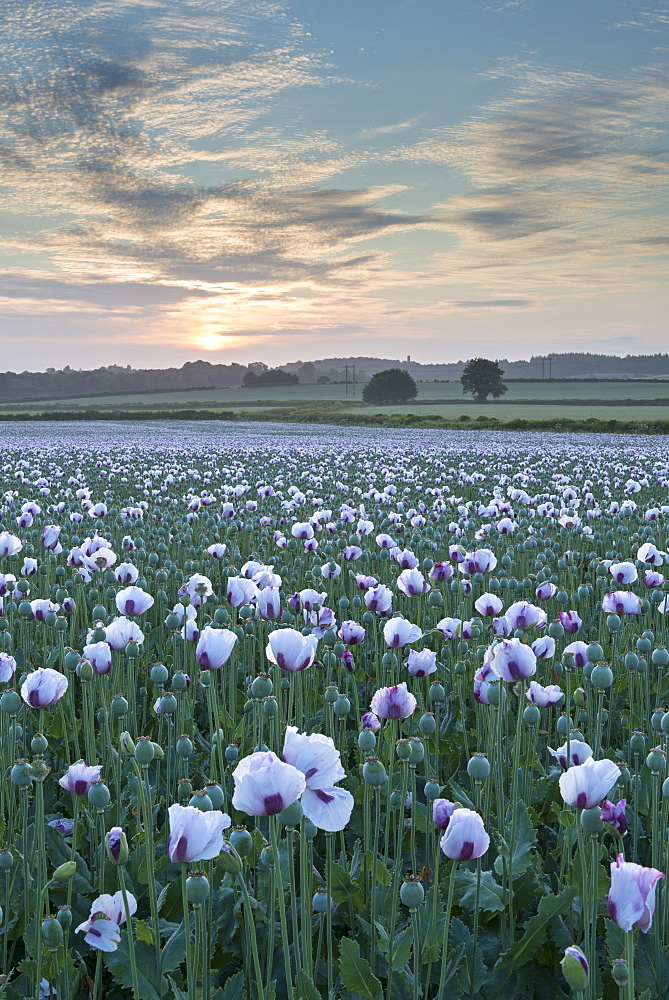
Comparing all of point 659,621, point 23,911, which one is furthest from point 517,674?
point 659,621

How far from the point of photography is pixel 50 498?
1184cm

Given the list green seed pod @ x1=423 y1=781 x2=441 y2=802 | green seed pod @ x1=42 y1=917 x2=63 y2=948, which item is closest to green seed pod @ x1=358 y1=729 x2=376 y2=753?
green seed pod @ x1=423 y1=781 x2=441 y2=802

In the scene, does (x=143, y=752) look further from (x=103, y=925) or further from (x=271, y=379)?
(x=271, y=379)

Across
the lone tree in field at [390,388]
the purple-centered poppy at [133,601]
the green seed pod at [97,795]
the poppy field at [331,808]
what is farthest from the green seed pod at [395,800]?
the lone tree in field at [390,388]

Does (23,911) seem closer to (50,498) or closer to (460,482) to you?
(50,498)

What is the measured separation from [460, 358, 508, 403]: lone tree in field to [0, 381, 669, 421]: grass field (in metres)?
1.97

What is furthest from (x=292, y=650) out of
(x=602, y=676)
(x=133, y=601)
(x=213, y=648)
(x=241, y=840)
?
(x=133, y=601)

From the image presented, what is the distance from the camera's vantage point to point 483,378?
343 feet

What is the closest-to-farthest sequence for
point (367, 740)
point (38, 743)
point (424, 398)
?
point (367, 740)
point (38, 743)
point (424, 398)

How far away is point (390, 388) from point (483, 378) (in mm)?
13430

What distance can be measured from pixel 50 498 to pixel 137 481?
102 inches

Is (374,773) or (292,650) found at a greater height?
(292,650)

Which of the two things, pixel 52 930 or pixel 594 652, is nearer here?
pixel 52 930

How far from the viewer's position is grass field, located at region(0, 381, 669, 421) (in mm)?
83062
